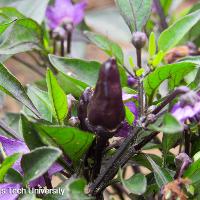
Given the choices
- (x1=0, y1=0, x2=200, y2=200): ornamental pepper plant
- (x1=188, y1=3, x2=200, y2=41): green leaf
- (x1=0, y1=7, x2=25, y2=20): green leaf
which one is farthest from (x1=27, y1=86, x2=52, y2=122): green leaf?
(x1=188, y1=3, x2=200, y2=41): green leaf

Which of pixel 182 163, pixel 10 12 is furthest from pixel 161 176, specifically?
pixel 10 12

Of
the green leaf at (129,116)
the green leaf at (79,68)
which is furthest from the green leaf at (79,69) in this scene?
the green leaf at (129,116)

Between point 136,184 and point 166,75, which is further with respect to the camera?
point 166,75

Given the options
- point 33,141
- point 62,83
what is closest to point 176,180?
point 33,141

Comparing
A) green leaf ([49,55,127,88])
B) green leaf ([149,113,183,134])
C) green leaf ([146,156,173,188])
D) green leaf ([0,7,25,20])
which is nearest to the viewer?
green leaf ([149,113,183,134])

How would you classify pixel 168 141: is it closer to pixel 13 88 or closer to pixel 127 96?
pixel 127 96

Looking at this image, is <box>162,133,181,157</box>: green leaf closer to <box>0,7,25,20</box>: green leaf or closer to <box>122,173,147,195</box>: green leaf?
<box>122,173,147,195</box>: green leaf
